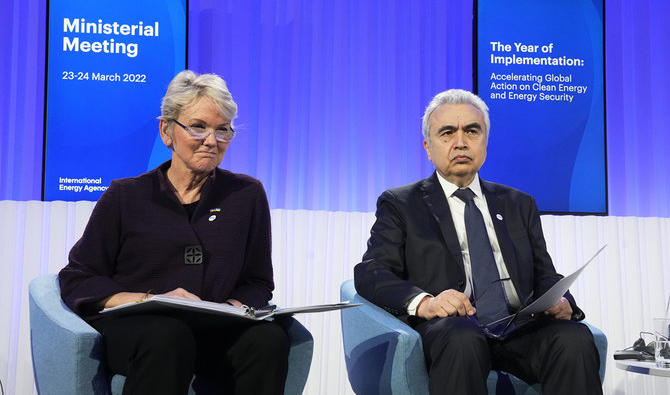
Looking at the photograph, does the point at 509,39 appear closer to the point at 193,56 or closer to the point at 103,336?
the point at 193,56

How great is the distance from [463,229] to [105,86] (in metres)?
2.39

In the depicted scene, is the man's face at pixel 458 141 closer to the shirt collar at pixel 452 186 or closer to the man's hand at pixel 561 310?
the shirt collar at pixel 452 186

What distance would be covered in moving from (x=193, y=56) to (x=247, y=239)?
192 cm

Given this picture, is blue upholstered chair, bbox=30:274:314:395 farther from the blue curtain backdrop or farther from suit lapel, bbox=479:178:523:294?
the blue curtain backdrop

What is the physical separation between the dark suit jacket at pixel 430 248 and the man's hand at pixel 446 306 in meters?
0.09

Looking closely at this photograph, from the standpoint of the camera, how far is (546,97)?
4.58 meters

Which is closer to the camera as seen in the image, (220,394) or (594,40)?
(220,394)

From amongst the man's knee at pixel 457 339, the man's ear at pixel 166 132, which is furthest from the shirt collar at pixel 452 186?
the man's ear at pixel 166 132

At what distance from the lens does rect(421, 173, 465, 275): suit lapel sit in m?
2.74

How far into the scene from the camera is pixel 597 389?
225 cm

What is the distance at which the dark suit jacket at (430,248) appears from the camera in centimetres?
269

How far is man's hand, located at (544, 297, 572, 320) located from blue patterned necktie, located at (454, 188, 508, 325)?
0.16 meters

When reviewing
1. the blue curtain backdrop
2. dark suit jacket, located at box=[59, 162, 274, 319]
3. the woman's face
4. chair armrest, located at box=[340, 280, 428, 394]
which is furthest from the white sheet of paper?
the blue curtain backdrop

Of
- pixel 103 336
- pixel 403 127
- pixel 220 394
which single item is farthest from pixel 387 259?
pixel 403 127
